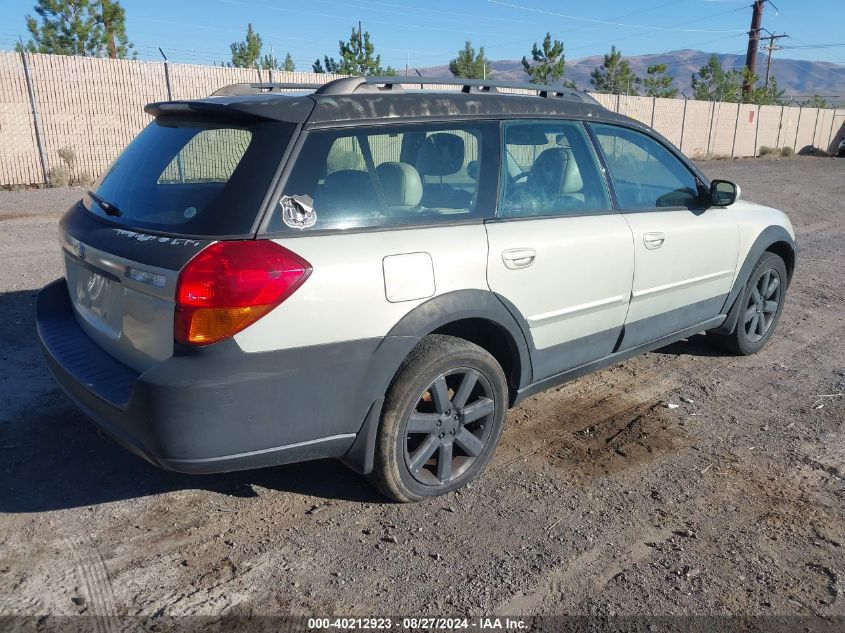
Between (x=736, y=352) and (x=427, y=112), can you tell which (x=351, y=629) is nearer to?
(x=427, y=112)

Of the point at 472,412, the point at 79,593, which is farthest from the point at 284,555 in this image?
the point at 472,412

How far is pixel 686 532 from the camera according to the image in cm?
305

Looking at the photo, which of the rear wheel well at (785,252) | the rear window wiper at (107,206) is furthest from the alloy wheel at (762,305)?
the rear window wiper at (107,206)

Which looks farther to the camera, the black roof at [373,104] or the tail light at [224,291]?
the black roof at [373,104]

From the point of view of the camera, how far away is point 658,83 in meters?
45.2

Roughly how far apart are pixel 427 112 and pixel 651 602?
2240 mm

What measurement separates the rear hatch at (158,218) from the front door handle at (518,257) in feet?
3.74

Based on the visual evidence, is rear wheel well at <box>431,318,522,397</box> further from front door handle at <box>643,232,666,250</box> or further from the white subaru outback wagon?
front door handle at <box>643,232,666,250</box>

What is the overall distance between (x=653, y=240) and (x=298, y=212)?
2241mm

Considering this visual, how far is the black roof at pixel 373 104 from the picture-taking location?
2.85 meters

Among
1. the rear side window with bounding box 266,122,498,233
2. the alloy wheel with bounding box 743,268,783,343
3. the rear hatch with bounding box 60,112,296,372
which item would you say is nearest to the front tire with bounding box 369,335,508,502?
the rear side window with bounding box 266,122,498,233

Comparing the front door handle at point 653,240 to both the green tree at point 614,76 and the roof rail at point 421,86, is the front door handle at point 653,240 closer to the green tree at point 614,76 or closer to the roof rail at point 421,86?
the roof rail at point 421,86

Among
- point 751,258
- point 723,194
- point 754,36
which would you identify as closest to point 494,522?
point 723,194

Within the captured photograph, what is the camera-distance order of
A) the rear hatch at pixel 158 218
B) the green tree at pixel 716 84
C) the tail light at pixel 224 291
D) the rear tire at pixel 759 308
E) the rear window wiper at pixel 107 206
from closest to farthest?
the tail light at pixel 224 291 → the rear hatch at pixel 158 218 → the rear window wiper at pixel 107 206 → the rear tire at pixel 759 308 → the green tree at pixel 716 84
